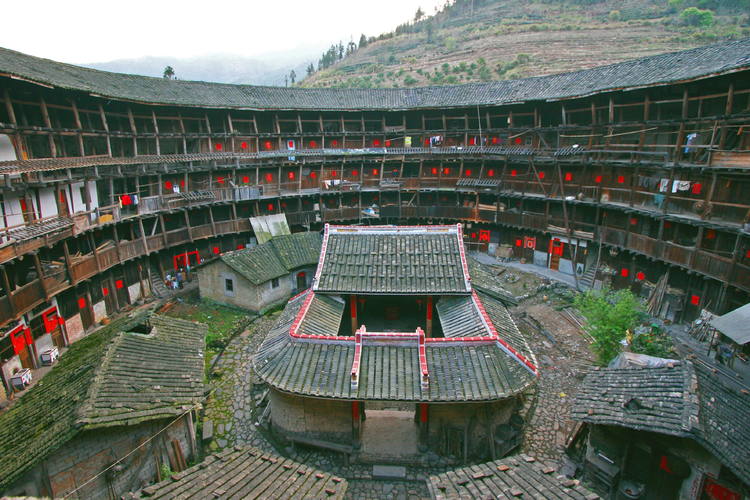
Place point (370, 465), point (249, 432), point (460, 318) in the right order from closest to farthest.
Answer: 1. point (370, 465)
2. point (249, 432)
3. point (460, 318)

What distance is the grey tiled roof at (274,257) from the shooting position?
3519cm

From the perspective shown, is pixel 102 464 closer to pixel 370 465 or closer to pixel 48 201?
pixel 370 465

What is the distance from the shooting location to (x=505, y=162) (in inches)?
1812

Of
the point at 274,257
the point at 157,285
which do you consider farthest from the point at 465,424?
the point at 157,285

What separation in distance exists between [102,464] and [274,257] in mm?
23125

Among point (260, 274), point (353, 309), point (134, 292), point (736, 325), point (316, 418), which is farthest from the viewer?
point (134, 292)

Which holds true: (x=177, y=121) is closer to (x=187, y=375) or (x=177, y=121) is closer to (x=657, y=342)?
(x=187, y=375)

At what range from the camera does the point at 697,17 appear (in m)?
86.6

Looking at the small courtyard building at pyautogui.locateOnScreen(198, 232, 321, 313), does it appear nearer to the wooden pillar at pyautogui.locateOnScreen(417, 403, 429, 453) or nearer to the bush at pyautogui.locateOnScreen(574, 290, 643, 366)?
the wooden pillar at pyautogui.locateOnScreen(417, 403, 429, 453)

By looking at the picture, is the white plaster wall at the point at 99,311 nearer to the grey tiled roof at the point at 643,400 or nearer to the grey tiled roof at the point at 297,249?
the grey tiled roof at the point at 297,249

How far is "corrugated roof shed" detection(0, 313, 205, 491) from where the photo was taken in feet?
47.4

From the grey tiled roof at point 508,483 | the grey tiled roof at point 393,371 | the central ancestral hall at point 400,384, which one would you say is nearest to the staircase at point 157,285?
the central ancestral hall at point 400,384

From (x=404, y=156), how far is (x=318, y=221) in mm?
12588

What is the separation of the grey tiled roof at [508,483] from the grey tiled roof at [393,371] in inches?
156
